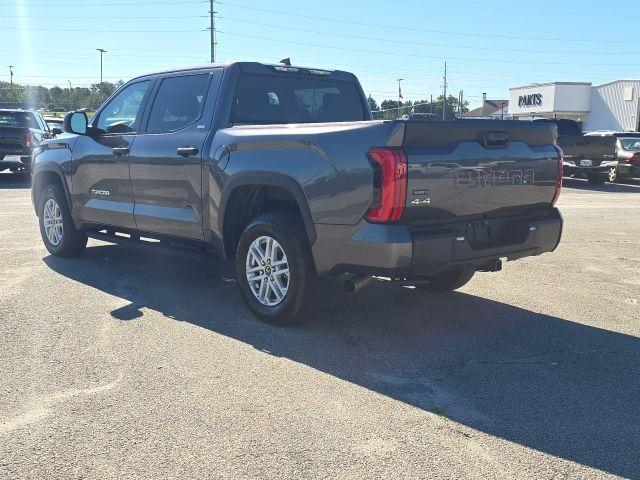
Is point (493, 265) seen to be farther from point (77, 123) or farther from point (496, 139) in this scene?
point (77, 123)

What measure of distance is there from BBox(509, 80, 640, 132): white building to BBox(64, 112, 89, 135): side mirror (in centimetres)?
4317

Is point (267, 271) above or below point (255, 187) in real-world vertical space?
below

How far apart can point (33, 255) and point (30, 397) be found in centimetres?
452

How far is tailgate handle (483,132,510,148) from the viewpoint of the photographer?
4.87 meters

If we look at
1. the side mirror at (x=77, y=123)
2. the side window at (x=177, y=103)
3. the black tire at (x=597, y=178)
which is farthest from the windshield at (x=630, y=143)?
the side mirror at (x=77, y=123)

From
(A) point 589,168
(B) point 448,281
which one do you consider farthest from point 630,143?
(B) point 448,281

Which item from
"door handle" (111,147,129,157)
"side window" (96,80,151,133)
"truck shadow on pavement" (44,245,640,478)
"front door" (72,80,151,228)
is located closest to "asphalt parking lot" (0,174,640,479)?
"truck shadow on pavement" (44,245,640,478)

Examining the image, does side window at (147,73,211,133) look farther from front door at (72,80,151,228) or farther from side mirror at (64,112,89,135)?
side mirror at (64,112,89,135)

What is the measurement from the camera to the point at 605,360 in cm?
466

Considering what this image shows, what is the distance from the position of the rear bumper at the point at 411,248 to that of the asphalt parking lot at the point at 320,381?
23.3 inches

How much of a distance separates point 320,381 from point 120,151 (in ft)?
11.6

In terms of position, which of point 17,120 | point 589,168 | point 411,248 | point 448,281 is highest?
point 17,120

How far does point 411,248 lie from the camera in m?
4.41

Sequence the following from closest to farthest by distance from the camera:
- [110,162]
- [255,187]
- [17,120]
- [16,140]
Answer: [255,187] < [110,162] < [16,140] < [17,120]
